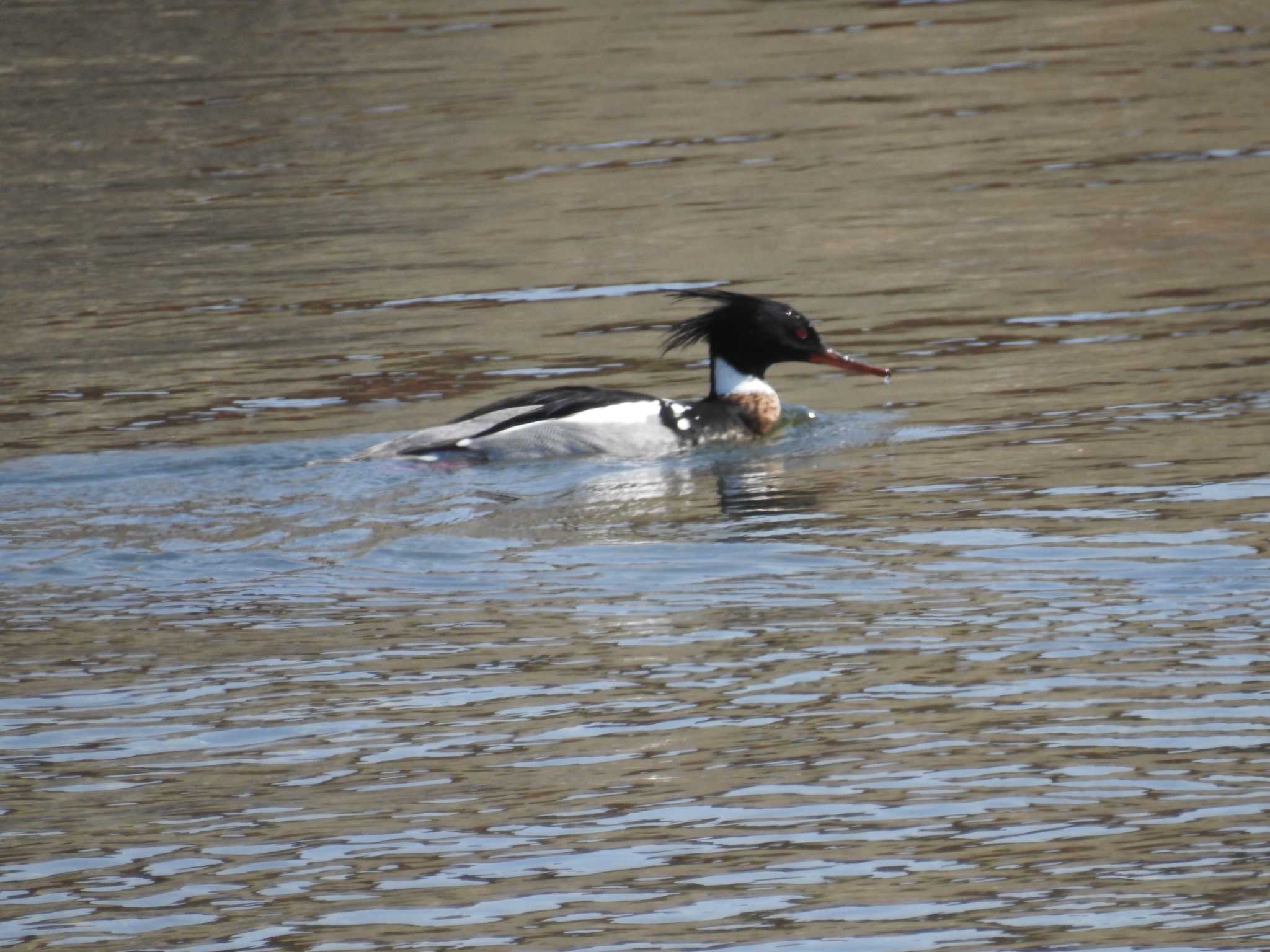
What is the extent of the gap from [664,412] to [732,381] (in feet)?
2.23

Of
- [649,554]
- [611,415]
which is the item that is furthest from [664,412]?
[649,554]

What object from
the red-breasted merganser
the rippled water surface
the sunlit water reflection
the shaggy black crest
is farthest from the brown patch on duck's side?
the sunlit water reflection

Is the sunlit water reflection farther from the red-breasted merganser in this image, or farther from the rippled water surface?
the red-breasted merganser

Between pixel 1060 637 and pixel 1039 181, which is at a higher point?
pixel 1039 181

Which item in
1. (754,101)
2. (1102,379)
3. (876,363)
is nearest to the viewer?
(1102,379)

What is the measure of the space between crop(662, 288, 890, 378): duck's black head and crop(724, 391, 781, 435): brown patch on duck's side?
178mm

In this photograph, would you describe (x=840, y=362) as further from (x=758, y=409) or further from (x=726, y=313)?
(x=726, y=313)

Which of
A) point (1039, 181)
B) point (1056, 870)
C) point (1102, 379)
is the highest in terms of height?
point (1039, 181)

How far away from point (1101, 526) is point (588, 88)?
16294 mm

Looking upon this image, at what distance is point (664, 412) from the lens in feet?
35.9

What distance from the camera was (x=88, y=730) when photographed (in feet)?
21.2

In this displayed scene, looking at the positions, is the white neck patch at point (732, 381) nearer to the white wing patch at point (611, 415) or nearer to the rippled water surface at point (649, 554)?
the rippled water surface at point (649, 554)

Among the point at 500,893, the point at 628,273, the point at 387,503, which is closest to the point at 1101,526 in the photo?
the point at 387,503

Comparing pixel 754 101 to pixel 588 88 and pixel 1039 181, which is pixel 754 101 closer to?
pixel 588 88
